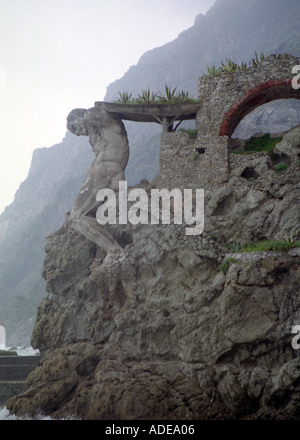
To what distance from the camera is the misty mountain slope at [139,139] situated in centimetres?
7244

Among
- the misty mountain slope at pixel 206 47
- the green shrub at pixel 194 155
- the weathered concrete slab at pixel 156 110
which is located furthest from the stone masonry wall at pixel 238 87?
the misty mountain slope at pixel 206 47

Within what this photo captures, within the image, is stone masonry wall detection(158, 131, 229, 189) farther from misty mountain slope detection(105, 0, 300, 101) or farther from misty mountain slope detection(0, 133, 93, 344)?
misty mountain slope detection(105, 0, 300, 101)

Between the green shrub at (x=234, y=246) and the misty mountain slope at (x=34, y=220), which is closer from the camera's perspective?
the green shrub at (x=234, y=246)

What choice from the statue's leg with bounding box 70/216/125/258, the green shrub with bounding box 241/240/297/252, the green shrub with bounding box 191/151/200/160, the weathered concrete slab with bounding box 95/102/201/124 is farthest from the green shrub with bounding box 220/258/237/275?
the weathered concrete slab with bounding box 95/102/201/124

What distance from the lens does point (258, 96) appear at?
54.3ft

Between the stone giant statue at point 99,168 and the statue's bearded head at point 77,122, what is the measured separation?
49 millimetres

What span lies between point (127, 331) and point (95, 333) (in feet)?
4.34

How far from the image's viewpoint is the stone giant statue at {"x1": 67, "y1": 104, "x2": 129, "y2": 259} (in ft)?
53.1

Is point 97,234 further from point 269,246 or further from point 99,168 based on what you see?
point 269,246

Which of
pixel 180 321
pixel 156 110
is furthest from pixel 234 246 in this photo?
pixel 156 110

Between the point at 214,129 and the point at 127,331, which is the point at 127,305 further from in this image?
the point at 214,129

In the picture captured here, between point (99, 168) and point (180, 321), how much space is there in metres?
7.33

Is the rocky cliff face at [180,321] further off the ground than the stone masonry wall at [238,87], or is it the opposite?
the stone masonry wall at [238,87]

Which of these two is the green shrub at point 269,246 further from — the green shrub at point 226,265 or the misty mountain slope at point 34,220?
the misty mountain slope at point 34,220
